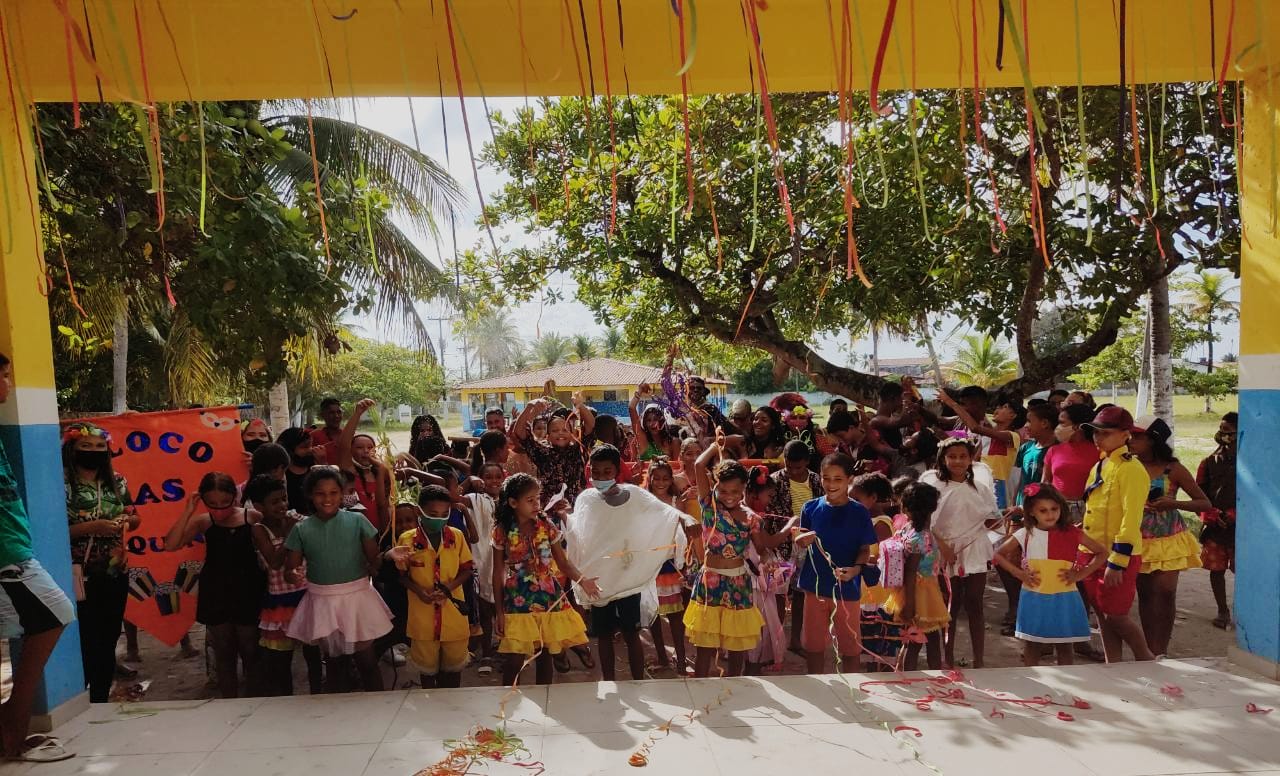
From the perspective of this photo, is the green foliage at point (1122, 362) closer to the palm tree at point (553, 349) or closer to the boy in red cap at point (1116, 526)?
the boy in red cap at point (1116, 526)

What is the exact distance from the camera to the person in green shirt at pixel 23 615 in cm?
311

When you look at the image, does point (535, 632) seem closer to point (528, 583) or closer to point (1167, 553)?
point (528, 583)

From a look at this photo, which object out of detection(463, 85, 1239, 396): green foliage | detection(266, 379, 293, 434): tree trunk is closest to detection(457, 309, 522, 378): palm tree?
detection(266, 379, 293, 434): tree trunk

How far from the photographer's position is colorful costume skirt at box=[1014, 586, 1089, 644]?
3.98 meters

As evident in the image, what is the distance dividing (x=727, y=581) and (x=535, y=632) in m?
0.96

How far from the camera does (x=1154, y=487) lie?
4738 mm

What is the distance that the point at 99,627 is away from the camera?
4.12 metres

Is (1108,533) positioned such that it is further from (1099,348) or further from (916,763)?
(1099,348)

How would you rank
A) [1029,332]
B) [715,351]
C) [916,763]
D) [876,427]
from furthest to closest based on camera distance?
[715,351] < [1029,332] < [876,427] < [916,763]

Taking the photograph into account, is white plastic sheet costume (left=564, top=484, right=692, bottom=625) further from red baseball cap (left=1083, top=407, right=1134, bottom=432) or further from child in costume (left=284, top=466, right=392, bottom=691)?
red baseball cap (left=1083, top=407, right=1134, bottom=432)

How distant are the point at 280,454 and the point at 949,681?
367cm

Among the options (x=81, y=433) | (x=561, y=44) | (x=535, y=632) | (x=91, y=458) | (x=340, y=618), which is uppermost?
(x=561, y=44)

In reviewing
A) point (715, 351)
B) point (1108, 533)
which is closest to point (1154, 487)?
point (1108, 533)

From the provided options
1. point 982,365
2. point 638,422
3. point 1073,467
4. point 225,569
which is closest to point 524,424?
point 638,422
